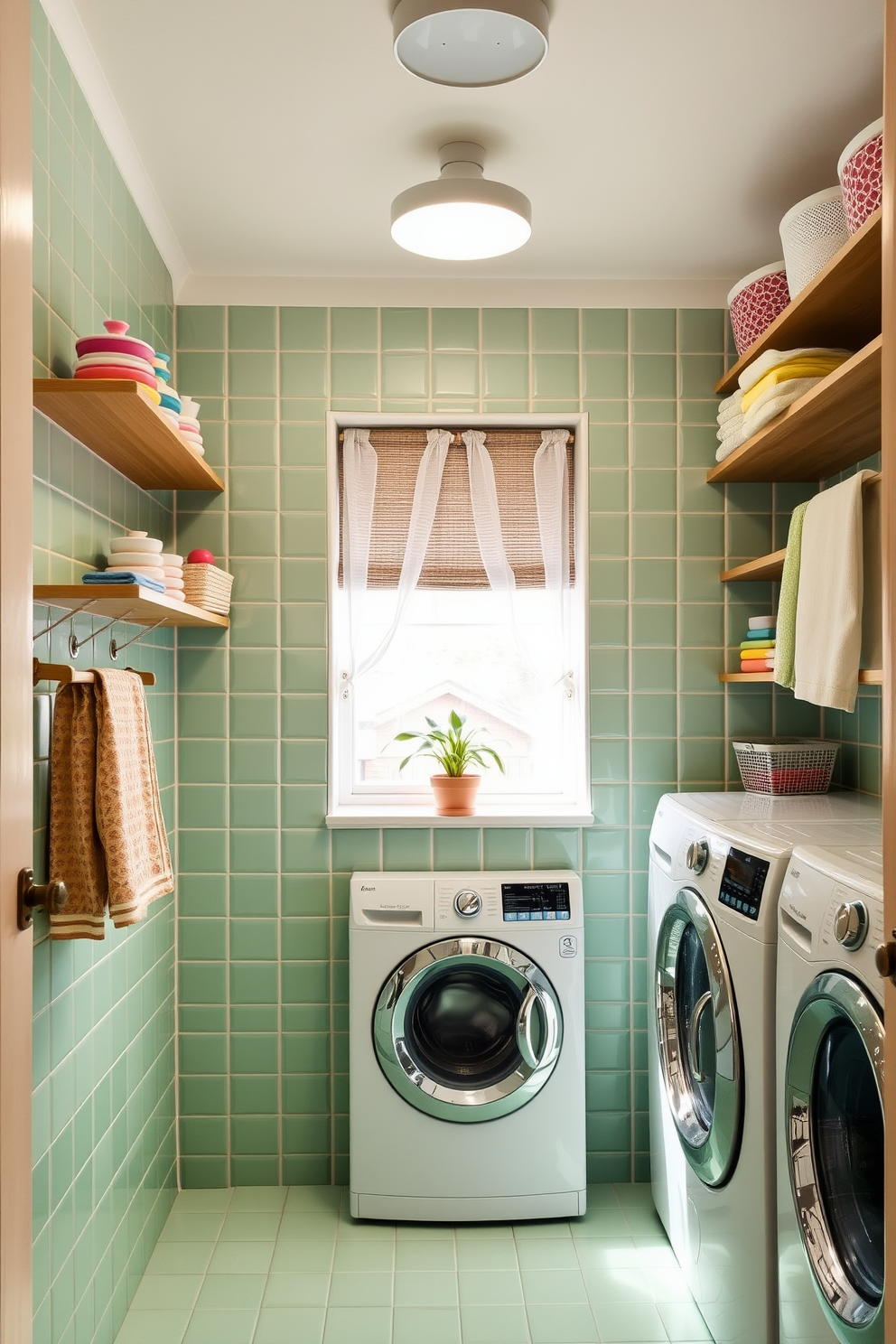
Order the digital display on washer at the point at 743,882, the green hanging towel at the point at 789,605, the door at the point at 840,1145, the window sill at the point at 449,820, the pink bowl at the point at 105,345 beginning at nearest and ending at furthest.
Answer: the door at the point at 840,1145, the pink bowl at the point at 105,345, the digital display on washer at the point at 743,882, the green hanging towel at the point at 789,605, the window sill at the point at 449,820

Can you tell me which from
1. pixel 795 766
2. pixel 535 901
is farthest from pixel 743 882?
pixel 535 901

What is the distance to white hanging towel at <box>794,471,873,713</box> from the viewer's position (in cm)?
172

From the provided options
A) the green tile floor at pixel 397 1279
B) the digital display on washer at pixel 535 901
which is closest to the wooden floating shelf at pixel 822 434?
the digital display on washer at pixel 535 901

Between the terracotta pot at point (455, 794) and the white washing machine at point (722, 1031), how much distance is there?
49cm

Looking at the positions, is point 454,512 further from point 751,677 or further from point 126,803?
point 126,803

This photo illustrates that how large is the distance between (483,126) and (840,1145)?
6.34 feet

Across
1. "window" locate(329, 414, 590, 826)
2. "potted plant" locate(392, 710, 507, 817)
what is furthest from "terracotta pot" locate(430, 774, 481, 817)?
"window" locate(329, 414, 590, 826)

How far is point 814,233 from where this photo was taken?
189 centimetres

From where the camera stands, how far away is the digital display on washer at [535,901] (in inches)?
96.2

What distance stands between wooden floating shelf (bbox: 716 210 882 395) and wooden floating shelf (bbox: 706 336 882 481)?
0.42 feet

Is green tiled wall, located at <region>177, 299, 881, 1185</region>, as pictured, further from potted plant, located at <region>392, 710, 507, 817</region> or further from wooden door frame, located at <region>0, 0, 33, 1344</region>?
wooden door frame, located at <region>0, 0, 33, 1344</region>

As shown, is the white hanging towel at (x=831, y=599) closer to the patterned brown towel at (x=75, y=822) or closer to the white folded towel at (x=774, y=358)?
the white folded towel at (x=774, y=358)

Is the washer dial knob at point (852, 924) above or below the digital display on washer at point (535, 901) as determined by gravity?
above

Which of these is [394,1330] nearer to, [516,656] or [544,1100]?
[544,1100]
